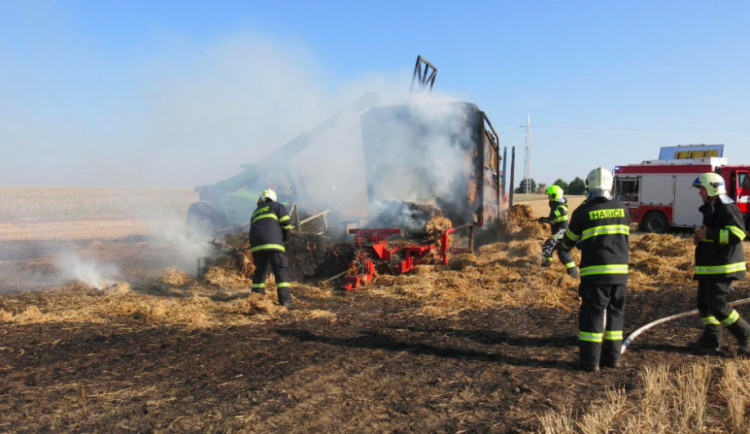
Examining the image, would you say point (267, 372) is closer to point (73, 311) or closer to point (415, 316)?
point (415, 316)

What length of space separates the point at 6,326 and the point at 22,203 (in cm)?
3279

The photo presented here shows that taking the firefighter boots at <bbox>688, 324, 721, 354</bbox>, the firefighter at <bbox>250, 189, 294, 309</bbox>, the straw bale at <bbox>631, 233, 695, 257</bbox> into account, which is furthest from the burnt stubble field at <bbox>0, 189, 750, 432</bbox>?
the straw bale at <bbox>631, 233, 695, 257</bbox>

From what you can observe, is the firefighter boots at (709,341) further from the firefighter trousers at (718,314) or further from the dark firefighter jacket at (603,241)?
the dark firefighter jacket at (603,241)

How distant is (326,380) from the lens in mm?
4094

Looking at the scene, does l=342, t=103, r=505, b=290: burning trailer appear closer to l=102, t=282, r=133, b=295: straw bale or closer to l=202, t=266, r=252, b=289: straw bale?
l=202, t=266, r=252, b=289: straw bale

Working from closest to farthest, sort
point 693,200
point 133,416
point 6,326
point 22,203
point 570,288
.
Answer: point 133,416, point 6,326, point 570,288, point 693,200, point 22,203

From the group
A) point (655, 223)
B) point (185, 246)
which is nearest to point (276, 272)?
point (185, 246)

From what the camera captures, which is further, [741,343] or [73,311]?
[73,311]

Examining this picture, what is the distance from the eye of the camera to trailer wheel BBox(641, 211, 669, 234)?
1762 centimetres

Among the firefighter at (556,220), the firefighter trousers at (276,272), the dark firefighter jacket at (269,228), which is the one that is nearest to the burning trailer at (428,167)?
the firefighter at (556,220)

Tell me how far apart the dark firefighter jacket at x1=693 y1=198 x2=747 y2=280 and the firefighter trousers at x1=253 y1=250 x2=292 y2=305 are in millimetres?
4796

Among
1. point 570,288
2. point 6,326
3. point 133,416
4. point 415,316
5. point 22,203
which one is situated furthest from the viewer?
point 22,203

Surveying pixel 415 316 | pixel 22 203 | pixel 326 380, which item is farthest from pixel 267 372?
pixel 22 203

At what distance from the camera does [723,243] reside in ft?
15.0
